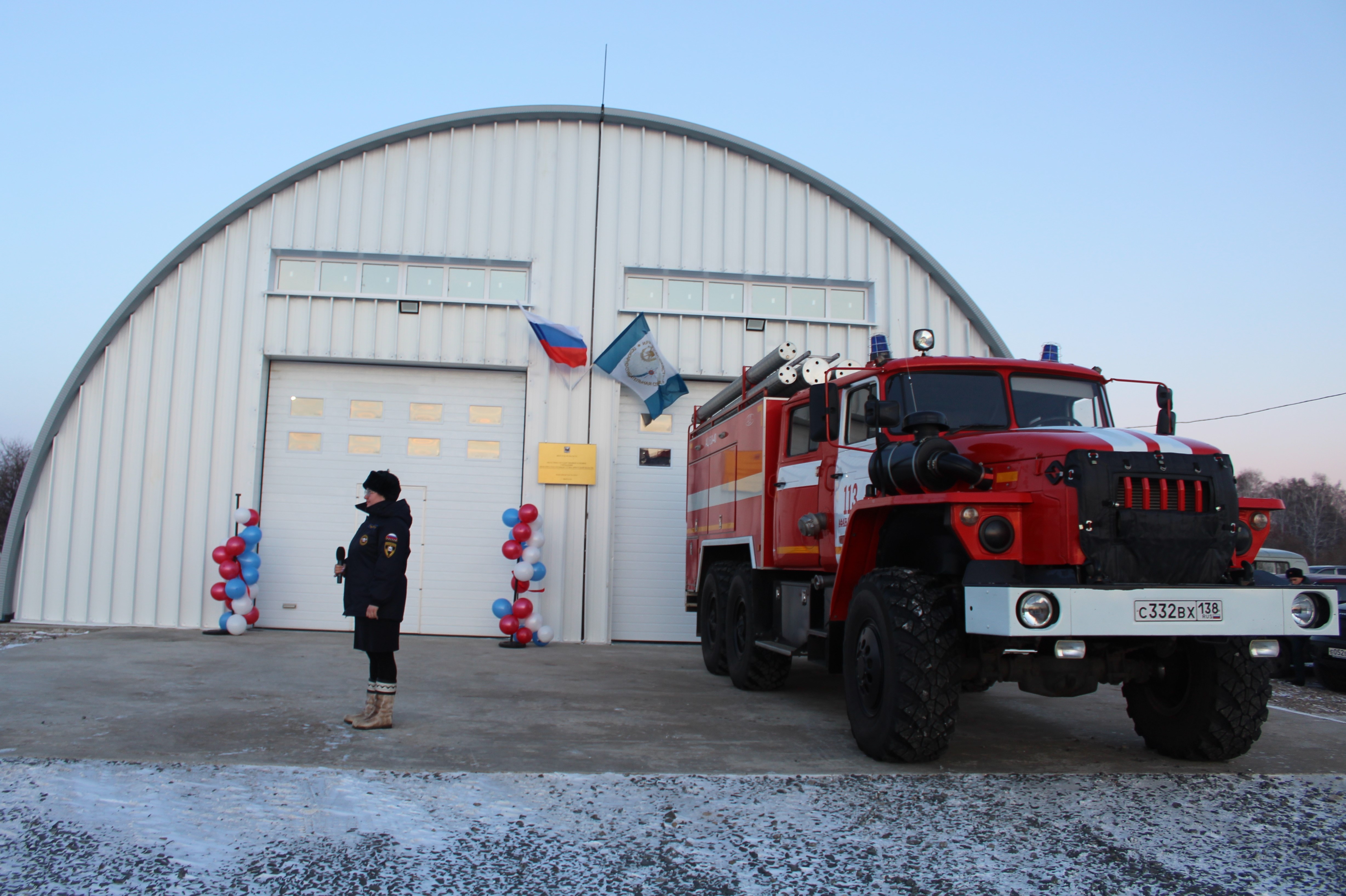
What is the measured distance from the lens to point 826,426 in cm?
643

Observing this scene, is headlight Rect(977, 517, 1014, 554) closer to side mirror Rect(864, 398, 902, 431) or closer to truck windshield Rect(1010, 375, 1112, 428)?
side mirror Rect(864, 398, 902, 431)

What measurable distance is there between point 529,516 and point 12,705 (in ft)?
19.8

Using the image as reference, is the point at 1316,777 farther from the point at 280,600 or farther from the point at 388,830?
the point at 280,600

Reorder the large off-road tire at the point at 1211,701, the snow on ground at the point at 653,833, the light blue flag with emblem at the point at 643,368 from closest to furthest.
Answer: the snow on ground at the point at 653,833 < the large off-road tire at the point at 1211,701 < the light blue flag with emblem at the point at 643,368

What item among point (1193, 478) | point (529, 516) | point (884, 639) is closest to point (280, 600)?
point (529, 516)

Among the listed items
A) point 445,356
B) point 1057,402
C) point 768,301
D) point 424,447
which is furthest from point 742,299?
point 1057,402

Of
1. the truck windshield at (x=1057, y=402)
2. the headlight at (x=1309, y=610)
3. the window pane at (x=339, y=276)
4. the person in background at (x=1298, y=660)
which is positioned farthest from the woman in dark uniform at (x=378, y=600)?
the person in background at (x=1298, y=660)

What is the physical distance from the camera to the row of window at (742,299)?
12766mm

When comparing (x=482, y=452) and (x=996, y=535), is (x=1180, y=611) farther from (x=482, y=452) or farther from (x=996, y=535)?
(x=482, y=452)

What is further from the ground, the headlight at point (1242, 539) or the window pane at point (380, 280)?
the window pane at point (380, 280)

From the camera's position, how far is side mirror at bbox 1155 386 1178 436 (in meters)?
6.08

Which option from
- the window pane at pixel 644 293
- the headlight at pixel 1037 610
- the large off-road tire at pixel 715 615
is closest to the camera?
the headlight at pixel 1037 610

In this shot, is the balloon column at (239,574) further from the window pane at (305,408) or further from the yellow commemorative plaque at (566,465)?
the yellow commemorative plaque at (566,465)

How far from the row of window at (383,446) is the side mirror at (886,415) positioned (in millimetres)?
7654
